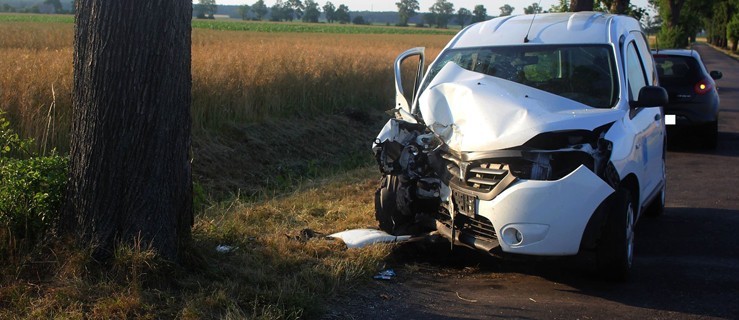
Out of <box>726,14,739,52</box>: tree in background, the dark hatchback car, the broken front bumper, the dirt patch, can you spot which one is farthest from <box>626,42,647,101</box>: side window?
<box>726,14,739,52</box>: tree in background

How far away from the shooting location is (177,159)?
16.9 ft

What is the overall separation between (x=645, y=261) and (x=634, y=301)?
1.11 m

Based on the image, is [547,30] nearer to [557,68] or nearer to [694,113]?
[557,68]

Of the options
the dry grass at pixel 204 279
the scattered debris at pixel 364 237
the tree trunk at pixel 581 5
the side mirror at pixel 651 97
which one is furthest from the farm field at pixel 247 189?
the tree trunk at pixel 581 5

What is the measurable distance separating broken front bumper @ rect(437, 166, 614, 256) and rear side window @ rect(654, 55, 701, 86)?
334 inches

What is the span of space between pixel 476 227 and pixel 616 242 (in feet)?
3.16

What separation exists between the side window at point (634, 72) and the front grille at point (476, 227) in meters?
1.93

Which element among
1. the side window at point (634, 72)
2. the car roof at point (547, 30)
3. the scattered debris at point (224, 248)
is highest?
the car roof at point (547, 30)

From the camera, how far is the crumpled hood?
5577 millimetres

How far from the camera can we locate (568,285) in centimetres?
584

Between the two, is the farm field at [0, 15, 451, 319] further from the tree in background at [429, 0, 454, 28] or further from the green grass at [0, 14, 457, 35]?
the tree in background at [429, 0, 454, 28]

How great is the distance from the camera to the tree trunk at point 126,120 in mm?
4918

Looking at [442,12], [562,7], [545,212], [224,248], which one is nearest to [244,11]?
[442,12]

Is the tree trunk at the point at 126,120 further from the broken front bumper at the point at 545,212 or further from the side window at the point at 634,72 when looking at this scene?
the side window at the point at 634,72
